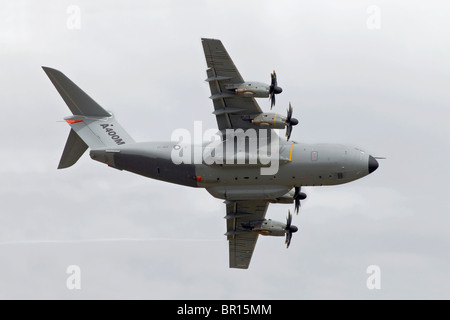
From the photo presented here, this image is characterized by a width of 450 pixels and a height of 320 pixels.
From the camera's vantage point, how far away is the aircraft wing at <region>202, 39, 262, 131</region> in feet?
192

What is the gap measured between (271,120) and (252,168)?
2974mm

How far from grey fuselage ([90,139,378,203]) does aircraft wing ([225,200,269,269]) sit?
3394mm

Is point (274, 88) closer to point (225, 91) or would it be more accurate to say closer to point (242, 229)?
point (225, 91)

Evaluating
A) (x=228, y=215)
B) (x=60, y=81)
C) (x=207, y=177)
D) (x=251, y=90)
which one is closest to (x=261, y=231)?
(x=228, y=215)

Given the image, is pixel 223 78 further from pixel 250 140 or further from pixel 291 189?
pixel 291 189

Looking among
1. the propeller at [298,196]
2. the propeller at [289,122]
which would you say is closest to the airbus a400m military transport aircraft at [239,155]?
the propeller at [289,122]

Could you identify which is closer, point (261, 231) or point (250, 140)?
point (250, 140)

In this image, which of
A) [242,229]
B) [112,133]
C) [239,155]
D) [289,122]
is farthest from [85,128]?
[289,122]

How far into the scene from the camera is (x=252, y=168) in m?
61.0

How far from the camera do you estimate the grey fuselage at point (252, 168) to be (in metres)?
60.5

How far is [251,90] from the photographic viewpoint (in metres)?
59.2

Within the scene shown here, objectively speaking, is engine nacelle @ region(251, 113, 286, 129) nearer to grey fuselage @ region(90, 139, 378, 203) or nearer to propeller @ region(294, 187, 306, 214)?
grey fuselage @ region(90, 139, 378, 203)

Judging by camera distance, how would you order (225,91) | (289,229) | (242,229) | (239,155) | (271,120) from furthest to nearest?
(242,229) < (289,229) < (239,155) < (271,120) < (225,91)

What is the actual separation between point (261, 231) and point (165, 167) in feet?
27.0
